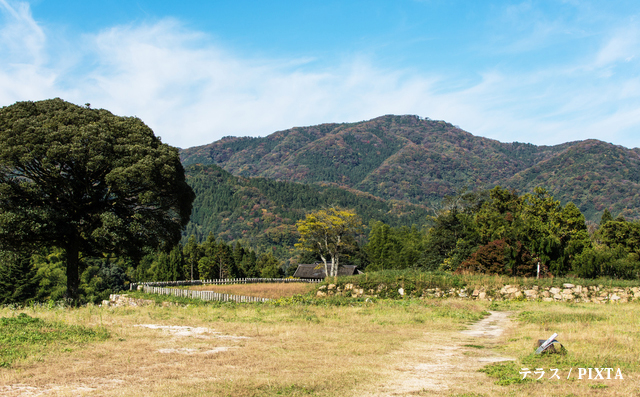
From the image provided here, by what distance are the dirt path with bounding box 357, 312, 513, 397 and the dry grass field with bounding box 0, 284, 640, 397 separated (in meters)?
0.02

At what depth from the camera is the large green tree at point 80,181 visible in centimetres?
2144

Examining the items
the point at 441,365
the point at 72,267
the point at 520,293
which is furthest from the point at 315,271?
the point at 441,365

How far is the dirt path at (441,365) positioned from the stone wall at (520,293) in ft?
33.1

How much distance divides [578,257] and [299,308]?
19.6m

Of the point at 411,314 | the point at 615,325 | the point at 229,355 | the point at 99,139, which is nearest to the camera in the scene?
the point at 229,355

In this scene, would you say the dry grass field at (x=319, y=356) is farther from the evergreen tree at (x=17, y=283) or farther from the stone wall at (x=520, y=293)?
the evergreen tree at (x=17, y=283)

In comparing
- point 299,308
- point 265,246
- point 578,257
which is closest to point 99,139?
point 299,308

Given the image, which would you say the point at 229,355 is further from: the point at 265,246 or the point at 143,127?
the point at 265,246

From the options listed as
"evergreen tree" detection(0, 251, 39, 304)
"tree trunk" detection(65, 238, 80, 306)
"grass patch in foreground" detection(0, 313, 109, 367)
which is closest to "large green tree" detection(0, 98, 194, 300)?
"tree trunk" detection(65, 238, 80, 306)

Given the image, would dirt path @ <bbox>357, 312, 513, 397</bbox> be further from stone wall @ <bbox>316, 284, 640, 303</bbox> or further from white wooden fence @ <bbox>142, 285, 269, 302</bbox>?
white wooden fence @ <bbox>142, 285, 269, 302</bbox>

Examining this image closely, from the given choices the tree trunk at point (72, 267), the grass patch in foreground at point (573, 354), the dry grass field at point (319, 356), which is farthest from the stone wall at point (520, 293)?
the tree trunk at point (72, 267)

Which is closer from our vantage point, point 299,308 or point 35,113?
point 299,308

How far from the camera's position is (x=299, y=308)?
19.3m

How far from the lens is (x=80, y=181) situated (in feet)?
75.6
